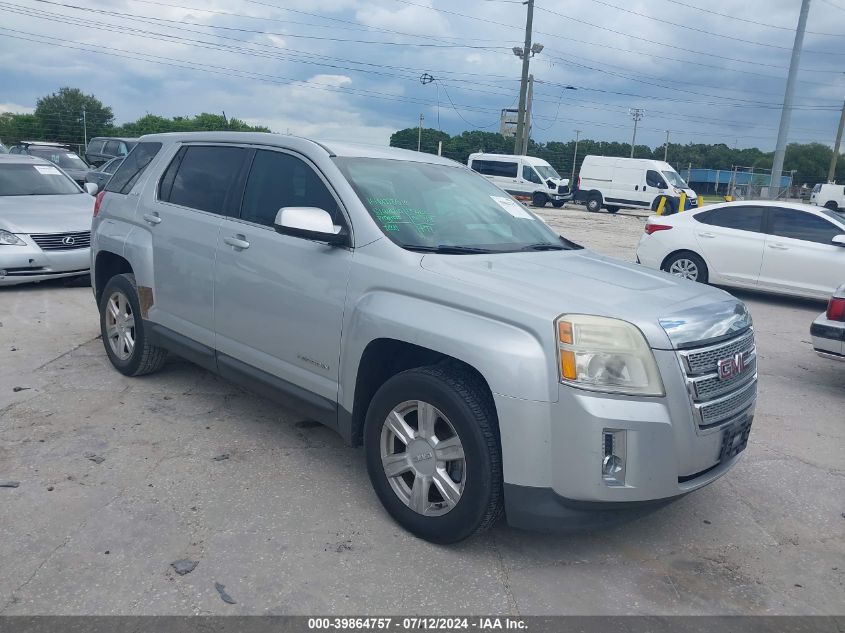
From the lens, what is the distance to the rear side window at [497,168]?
33500 millimetres

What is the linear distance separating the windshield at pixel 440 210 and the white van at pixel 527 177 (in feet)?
95.2

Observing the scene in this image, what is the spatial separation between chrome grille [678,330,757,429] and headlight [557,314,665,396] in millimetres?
191

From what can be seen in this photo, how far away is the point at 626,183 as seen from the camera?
32.6 m

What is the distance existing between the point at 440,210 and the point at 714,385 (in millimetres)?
1758

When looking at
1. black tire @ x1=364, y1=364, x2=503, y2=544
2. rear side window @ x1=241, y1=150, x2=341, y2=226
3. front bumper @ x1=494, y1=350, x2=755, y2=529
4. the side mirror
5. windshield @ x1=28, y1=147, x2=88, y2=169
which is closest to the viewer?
front bumper @ x1=494, y1=350, x2=755, y2=529

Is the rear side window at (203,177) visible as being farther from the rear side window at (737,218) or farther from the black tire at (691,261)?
the rear side window at (737,218)

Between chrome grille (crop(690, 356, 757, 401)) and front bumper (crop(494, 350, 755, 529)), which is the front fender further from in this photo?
chrome grille (crop(690, 356, 757, 401))

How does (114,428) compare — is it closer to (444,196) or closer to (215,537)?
(215,537)

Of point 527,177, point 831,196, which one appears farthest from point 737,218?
point 831,196

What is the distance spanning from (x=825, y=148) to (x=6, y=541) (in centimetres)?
8390

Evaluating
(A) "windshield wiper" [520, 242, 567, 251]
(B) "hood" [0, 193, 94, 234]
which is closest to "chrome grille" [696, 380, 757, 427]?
(A) "windshield wiper" [520, 242, 567, 251]

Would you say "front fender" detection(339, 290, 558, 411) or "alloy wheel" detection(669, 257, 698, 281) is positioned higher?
"front fender" detection(339, 290, 558, 411)

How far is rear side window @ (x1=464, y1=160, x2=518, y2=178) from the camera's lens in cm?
3350

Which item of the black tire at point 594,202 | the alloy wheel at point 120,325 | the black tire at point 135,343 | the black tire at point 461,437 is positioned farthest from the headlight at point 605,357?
the black tire at point 594,202
